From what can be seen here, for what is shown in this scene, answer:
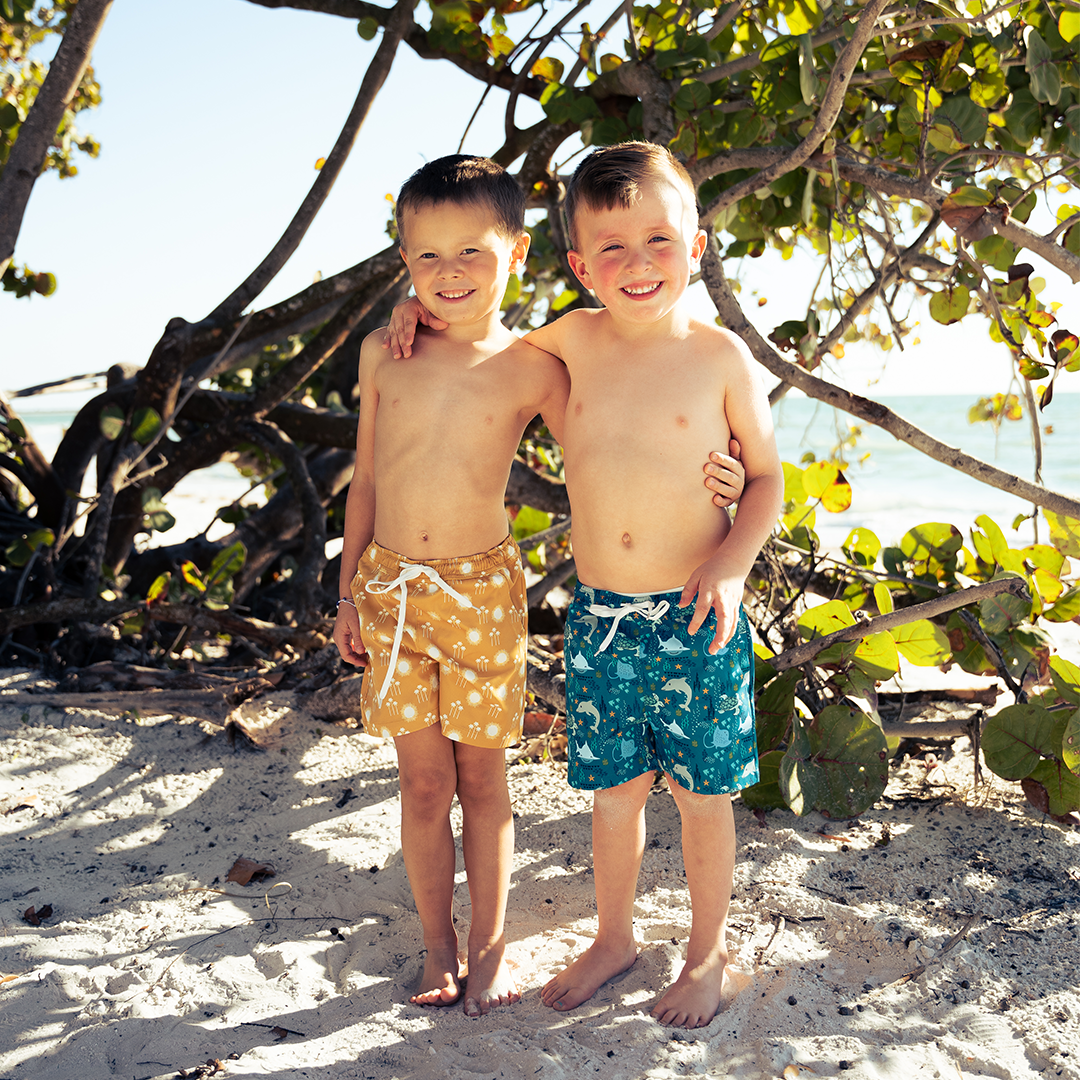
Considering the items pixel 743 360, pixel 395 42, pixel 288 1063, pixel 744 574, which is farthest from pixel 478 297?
pixel 395 42

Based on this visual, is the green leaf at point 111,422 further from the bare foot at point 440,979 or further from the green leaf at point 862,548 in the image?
the green leaf at point 862,548

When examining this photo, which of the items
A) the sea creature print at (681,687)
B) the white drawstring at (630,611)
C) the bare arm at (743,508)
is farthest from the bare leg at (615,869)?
the bare arm at (743,508)

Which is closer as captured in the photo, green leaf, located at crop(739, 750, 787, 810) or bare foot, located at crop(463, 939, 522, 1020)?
bare foot, located at crop(463, 939, 522, 1020)

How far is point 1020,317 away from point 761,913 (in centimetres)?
175

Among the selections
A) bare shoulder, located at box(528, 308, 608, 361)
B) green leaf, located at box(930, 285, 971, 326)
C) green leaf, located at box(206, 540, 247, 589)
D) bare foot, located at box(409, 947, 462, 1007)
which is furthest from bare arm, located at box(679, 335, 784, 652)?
green leaf, located at box(206, 540, 247, 589)

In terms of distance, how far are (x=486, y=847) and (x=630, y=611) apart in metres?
0.58

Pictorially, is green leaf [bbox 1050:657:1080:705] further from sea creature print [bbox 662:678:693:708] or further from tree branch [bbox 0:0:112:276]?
tree branch [bbox 0:0:112:276]

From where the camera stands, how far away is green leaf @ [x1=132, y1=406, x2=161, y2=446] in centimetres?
323

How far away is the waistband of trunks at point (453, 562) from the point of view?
1811 mm

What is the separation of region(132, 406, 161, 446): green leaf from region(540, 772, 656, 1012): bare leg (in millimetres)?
2296

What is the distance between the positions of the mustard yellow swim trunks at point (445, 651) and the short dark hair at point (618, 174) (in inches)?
28.6

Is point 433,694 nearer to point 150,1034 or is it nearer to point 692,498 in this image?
point 692,498

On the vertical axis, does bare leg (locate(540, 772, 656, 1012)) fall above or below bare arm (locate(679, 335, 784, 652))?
below

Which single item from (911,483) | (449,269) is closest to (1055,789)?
(449,269)
